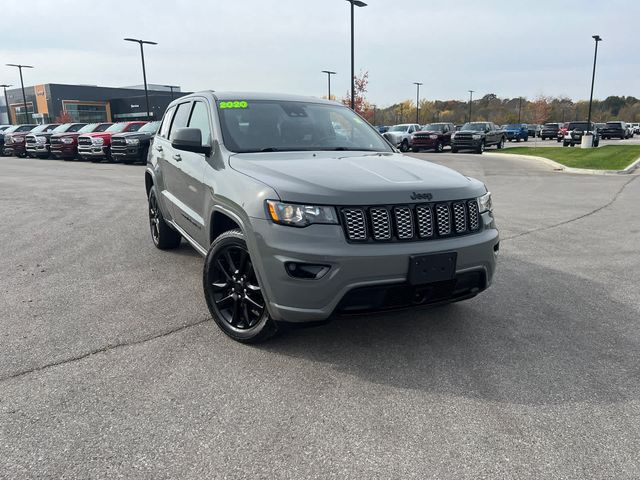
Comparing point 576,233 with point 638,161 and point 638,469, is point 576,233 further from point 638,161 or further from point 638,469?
point 638,161

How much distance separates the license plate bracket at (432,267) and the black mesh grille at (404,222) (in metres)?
0.15

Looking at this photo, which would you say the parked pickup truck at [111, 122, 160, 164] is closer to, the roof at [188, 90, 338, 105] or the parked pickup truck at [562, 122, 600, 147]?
the roof at [188, 90, 338, 105]

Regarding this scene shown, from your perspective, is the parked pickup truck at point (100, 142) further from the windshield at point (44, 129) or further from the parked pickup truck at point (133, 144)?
the windshield at point (44, 129)

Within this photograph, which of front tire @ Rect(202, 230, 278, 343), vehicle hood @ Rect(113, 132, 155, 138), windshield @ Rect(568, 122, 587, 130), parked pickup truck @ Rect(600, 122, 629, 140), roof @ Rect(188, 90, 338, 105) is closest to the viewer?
front tire @ Rect(202, 230, 278, 343)

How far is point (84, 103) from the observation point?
9306 cm

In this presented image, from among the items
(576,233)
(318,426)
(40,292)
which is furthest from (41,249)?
(576,233)

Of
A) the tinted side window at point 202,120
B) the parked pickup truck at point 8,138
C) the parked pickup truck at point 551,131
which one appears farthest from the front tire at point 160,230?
the parked pickup truck at point 551,131

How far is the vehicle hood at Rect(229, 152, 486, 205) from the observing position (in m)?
3.10

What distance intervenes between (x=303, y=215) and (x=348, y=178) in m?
0.45

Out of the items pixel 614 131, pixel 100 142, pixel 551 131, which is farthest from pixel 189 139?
pixel 614 131

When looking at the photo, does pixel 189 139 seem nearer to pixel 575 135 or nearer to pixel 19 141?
pixel 19 141

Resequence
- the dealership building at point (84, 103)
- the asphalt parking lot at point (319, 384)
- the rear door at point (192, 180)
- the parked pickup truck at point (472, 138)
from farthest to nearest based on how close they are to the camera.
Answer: the dealership building at point (84, 103) < the parked pickup truck at point (472, 138) < the rear door at point (192, 180) < the asphalt parking lot at point (319, 384)

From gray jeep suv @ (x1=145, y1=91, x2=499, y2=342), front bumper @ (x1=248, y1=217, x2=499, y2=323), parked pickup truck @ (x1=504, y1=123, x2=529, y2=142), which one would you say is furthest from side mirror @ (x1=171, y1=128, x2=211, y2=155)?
parked pickup truck @ (x1=504, y1=123, x2=529, y2=142)

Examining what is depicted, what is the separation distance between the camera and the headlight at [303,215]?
3064 millimetres
